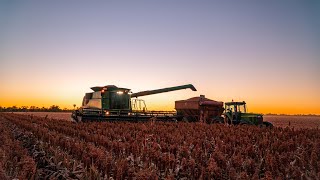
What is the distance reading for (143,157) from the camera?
8.52 metres

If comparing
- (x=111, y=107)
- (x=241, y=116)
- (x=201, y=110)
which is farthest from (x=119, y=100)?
(x=241, y=116)

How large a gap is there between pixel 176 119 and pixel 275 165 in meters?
19.7

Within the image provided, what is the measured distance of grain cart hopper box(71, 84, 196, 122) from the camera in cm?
2330

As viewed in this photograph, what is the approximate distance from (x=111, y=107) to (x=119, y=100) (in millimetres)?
897

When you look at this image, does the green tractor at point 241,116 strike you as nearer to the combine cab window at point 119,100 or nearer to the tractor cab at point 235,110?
the tractor cab at point 235,110

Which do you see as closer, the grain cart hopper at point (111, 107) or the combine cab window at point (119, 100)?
the grain cart hopper at point (111, 107)

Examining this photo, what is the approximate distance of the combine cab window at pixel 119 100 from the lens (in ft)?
82.9

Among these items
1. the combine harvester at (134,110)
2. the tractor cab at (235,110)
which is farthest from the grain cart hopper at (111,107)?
the tractor cab at (235,110)

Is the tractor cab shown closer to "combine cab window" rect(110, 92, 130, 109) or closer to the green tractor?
the green tractor

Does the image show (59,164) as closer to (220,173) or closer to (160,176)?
(160,176)

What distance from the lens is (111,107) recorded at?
25.1m

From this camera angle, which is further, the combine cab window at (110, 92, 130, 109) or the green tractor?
the combine cab window at (110, 92, 130, 109)

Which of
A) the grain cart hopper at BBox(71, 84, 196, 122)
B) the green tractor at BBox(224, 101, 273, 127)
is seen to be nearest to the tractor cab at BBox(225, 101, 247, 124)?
the green tractor at BBox(224, 101, 273, 127)

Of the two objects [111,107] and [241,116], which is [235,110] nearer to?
[241,116]
